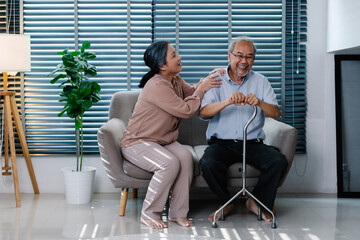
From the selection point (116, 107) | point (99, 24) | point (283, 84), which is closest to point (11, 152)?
point (116, 107)

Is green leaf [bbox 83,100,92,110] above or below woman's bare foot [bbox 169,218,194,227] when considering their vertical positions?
above

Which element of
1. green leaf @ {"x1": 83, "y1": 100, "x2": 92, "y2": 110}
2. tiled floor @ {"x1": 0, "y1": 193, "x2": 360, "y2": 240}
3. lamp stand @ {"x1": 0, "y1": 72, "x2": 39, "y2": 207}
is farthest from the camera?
lamp stand @ {"x1": 0, "y1": 72, "x2": 39, "y2": 207}

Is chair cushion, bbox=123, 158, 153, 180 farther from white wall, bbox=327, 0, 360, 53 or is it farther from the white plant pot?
white wall, bbox=327, 0, 360, 53

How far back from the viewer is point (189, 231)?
344cm

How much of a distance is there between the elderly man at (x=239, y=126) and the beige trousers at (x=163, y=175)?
0.14 m

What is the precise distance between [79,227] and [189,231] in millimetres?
756

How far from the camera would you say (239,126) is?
3.85 metres

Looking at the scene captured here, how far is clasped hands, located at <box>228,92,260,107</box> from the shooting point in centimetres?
354

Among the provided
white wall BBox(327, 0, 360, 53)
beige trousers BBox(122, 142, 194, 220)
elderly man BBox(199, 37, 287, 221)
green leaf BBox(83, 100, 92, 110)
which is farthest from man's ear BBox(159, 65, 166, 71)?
white wall BBox(327, 0, 360, 53)

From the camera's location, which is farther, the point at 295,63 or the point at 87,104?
the point at 295,63

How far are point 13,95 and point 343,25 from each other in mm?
2810

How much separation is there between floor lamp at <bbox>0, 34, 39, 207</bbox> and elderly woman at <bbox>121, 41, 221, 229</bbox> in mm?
1095

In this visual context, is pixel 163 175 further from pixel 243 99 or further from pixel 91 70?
pixel 91 70

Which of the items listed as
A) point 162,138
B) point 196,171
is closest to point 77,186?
point 162,138
